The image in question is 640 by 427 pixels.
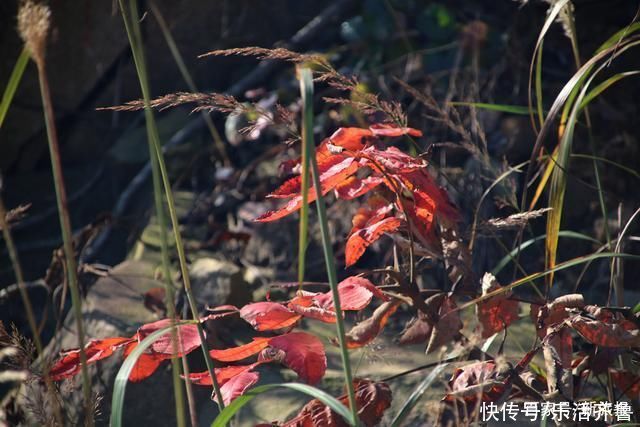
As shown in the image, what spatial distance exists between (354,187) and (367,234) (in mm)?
77

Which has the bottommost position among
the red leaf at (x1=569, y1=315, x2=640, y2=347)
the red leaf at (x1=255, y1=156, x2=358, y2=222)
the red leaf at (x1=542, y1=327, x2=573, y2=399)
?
the red leaf at (x1=542, y1=327, x2=573, y2=399)

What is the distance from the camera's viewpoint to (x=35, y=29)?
2.52 feet

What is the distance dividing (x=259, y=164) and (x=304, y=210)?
1817 millimetres

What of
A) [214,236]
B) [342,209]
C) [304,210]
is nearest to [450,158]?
[342,209]

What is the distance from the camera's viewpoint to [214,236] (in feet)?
7.47

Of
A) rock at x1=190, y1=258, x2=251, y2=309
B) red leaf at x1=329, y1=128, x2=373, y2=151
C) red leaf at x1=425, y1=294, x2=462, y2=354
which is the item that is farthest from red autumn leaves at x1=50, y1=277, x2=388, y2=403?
rock at x1=190, y1=258, x2=251, y2=309

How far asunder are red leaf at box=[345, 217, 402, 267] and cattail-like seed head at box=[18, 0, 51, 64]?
0.54 metres

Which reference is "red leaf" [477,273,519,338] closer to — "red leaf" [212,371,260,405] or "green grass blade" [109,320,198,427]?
"red leaf" [212,371,260,405]

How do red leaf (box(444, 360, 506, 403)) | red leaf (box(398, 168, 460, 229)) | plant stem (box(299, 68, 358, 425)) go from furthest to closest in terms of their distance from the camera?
red leaf (box(398, 168, 460, 229)) → red leaf (box(444, 360, 506, 403)) → plant stem (box(299, 68, 358, 425))

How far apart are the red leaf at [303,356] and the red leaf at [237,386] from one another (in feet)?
0.20

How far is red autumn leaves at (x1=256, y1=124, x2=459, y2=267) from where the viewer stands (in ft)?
3.39

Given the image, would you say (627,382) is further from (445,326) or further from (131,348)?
(131,348)

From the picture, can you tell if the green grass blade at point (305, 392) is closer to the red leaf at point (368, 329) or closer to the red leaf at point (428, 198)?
the red leaf at point (368, 329)

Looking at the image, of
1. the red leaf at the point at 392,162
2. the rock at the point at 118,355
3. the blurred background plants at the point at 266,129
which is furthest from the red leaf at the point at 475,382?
the blurred background plants at the point at 266,129
